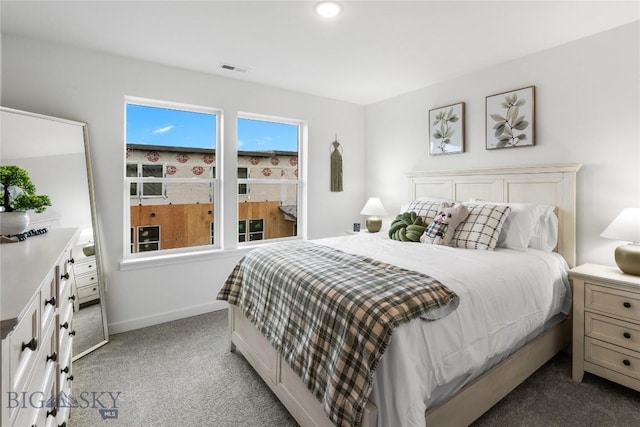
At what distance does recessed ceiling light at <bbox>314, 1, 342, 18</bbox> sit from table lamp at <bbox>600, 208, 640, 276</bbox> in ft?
7.63

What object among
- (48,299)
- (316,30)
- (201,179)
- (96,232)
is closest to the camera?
(48,299)

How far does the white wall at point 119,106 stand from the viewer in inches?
96.1

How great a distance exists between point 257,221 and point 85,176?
1748 millimetres

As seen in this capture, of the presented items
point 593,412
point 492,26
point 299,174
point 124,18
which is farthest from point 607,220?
point 124,18

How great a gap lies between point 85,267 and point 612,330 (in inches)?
147

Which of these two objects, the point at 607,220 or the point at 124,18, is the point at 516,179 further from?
the point at 124,18

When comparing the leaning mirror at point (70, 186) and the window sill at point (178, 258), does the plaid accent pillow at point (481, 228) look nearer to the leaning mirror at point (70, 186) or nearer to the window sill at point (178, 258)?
the window sill at point (178, 258)

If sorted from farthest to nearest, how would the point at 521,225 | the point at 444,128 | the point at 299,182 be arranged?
the point at 299,182 < the point at 444,128 < the point at 521,225

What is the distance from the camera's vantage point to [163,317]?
3010 millimetres

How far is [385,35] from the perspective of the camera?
240cm

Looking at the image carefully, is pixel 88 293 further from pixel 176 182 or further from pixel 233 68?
pixel 233 68

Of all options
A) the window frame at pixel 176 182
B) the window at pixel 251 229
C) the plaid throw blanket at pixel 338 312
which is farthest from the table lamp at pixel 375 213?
the plaid throw blanket at pixel 338 312

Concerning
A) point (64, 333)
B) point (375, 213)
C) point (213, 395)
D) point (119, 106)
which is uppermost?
point (119, 106)

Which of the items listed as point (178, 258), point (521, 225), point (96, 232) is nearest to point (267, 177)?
point (178, 258)
